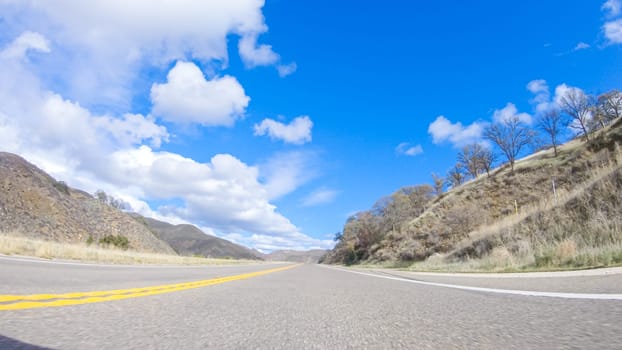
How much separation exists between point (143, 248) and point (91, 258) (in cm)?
5256

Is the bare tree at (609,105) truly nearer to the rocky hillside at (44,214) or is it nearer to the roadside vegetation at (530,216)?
the roadside vegetation at (530,216)

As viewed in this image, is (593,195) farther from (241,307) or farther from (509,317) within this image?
(241,307)

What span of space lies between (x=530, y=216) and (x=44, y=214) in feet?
175

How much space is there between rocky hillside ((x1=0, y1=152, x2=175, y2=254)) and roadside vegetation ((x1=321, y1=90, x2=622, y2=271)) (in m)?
39.5

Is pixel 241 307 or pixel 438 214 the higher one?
pixel 438 214

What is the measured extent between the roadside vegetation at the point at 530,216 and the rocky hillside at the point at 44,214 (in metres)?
39.5

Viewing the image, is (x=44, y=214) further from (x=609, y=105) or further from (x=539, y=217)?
(x=609, y=105)

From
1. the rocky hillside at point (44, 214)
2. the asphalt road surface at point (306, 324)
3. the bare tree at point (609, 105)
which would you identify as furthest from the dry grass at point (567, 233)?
the bare tree at point (609, 105)

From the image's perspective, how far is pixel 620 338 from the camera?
157 cm

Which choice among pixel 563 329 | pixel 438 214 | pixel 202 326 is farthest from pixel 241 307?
pixel 438 214

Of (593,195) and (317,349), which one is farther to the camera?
(593,195)

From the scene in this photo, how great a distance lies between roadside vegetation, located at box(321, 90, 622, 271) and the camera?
909 cm

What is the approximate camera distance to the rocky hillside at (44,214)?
36.9 metres

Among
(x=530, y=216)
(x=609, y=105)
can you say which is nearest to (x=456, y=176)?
(x=609, y=105)
